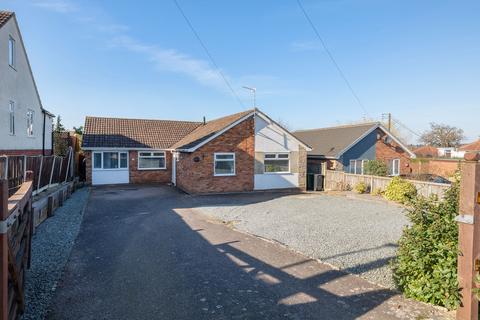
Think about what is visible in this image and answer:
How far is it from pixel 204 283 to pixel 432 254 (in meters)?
3.60

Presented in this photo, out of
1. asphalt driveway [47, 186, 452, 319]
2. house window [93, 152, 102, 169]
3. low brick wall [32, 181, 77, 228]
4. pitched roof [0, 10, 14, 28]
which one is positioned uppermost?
pitched roof [0, 10, 14, 28]

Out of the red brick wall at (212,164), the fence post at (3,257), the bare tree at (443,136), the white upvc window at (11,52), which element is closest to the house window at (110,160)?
the red brick wall at (212,164)

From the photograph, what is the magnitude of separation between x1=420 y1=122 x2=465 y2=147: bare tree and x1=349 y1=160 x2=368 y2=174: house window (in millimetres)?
45077

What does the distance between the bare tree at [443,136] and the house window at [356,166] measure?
148 ft

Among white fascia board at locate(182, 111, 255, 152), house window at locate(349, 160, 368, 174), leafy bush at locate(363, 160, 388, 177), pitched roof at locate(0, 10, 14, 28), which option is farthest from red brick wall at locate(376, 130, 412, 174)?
pitched roof at locate(0, 10, 14, 28)

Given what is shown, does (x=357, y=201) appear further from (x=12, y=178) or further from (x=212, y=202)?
(x=12, y=178)

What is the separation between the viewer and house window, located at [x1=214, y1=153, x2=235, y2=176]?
59.9ft

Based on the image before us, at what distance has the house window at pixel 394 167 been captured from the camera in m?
26.0

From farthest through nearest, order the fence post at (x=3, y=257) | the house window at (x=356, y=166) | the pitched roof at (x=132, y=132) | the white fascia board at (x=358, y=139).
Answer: the house window at (x=356, y=166)
the white fascia board at (x=358, y=139)
the pitched roof at (x=132, y=132)
the fence post at (x=3, y=257)

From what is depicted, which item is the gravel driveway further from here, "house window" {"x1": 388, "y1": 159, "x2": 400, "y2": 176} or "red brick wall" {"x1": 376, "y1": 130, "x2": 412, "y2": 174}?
"house window" {"x1": 388, "y1": 159, "x2": 400, "y2": 176}

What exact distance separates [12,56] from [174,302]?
15331mm

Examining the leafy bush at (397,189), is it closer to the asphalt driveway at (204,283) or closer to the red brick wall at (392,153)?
the red brick wall at (392,153)

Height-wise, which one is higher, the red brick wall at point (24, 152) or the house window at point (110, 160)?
the red brick wall at point (24, 152)

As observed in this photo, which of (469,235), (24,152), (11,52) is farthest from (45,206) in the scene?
(469,235)
